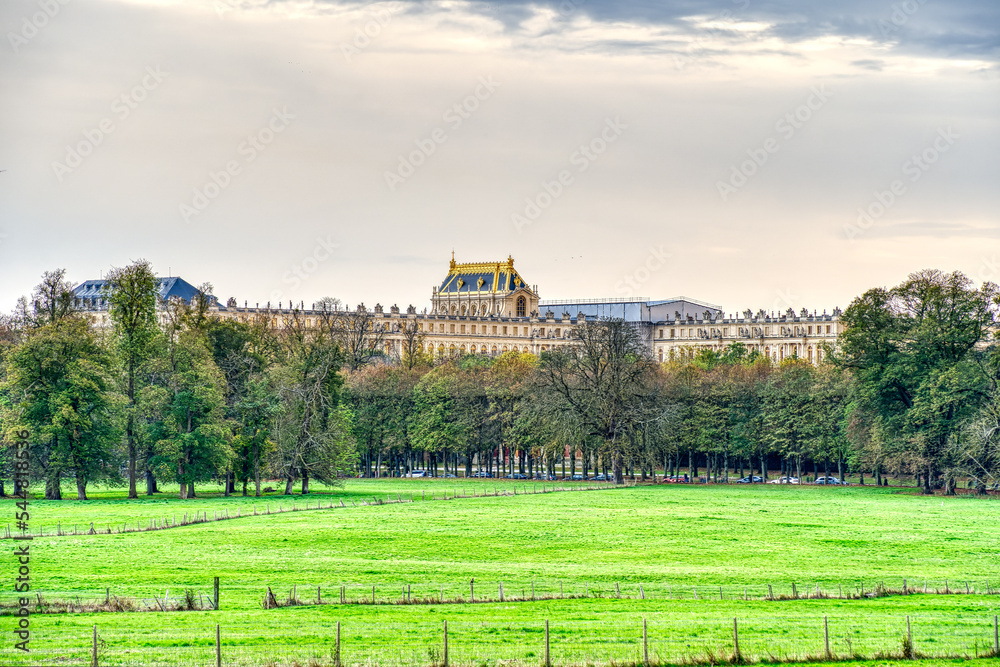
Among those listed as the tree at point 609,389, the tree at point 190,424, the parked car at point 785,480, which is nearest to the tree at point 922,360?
the tree at point 609,389

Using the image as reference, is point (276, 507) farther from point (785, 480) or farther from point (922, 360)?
point (785, 480)

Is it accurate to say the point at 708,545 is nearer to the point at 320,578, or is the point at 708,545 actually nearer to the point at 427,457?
the point at 320,578

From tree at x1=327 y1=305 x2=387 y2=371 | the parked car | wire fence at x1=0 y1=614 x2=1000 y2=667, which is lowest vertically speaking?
wire fence at x1=0 y1=614 x2=1000 y2=667

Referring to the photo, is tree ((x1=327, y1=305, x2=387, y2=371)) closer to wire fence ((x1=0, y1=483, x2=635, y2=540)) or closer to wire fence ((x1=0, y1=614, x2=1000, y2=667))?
wire fence ((x1=0, y1=483, x2=635, y2=540))

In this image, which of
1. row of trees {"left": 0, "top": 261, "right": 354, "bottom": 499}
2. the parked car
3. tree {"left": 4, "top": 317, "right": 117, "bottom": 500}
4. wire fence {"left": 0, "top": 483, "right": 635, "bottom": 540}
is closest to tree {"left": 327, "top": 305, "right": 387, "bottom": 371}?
wire fence {"left": 0, "top": 483, "right": 635, "bottom": 540}

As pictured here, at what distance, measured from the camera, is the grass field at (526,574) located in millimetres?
32844

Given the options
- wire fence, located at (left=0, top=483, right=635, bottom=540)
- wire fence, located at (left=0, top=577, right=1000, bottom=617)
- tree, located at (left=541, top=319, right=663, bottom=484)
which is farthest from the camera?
tree, located at (left=541, top=319, right=663, bottom=484)

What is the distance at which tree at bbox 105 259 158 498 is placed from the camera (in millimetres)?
82875

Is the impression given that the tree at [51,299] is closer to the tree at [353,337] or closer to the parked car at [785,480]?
the tree at [353,337]

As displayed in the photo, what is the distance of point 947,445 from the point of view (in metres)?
88.7

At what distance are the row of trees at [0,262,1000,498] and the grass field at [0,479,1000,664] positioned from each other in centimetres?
482

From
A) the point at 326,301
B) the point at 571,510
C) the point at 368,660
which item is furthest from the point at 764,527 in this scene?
the point at 326,301

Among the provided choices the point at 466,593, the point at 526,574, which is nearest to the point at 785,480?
the point at 526,574

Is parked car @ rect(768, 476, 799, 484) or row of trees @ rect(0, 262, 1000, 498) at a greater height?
row of trees @ rect(0, 262, 1000, 498)
